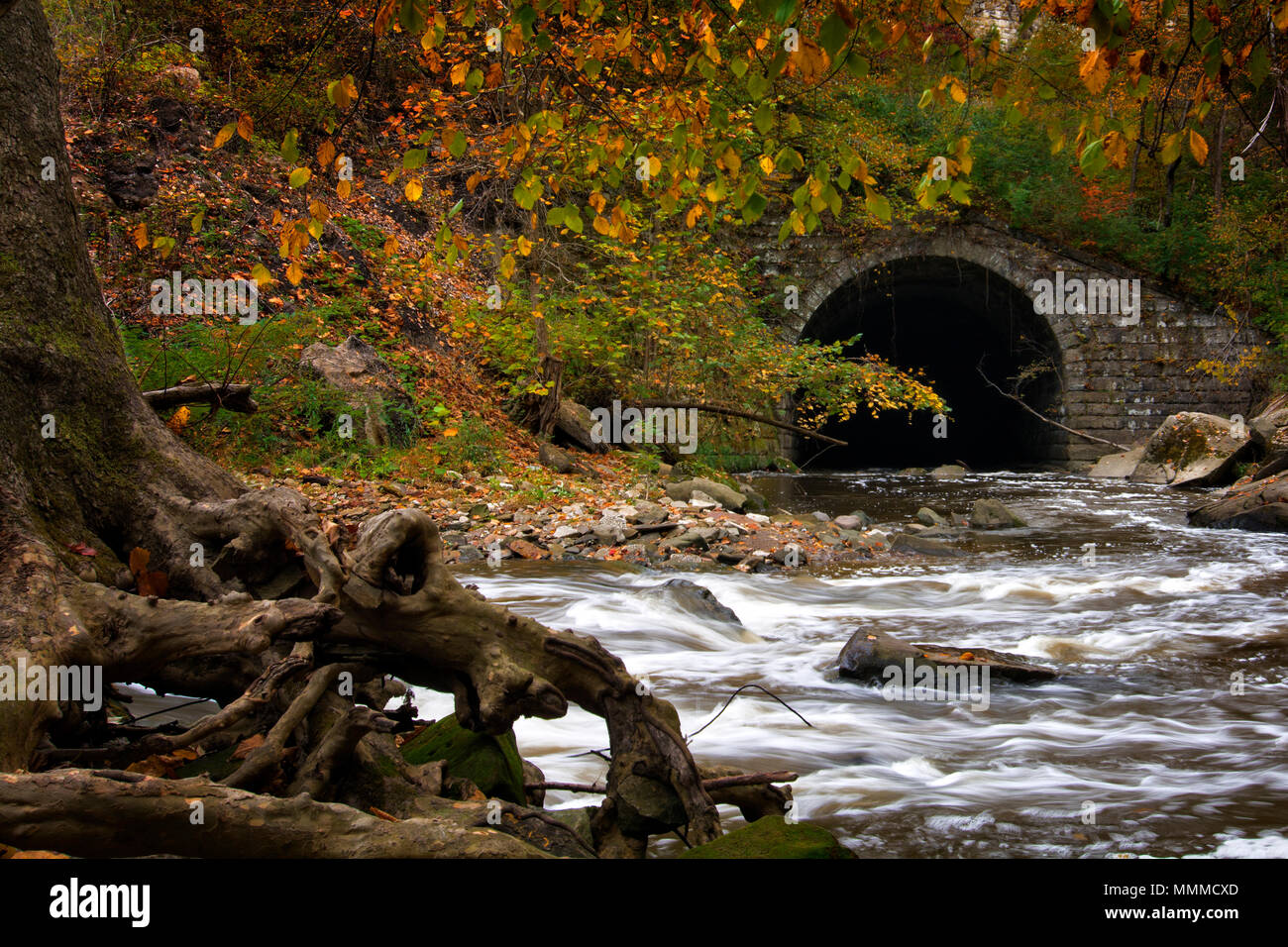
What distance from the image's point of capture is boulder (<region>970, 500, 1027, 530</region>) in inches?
488

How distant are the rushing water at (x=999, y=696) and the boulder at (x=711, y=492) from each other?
256 cm

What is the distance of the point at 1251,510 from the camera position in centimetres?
1140

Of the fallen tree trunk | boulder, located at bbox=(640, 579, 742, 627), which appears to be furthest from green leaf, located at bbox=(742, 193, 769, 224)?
boulder, located at bbox=(640, 579, 742, 627)

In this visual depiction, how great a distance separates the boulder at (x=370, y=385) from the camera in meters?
10.9

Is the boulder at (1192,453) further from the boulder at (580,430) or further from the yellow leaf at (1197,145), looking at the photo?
the yellow leaf at (1197,145)

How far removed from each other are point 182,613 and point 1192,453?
19257 mm

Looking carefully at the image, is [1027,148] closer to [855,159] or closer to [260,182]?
[260,182]

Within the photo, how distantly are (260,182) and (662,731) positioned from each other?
14.4m

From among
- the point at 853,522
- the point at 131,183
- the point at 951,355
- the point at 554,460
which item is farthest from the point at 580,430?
the point at 951,355

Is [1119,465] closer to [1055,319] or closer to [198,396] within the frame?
[1055,319]

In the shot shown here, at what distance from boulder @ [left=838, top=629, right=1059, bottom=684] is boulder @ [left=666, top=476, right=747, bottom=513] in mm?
6149

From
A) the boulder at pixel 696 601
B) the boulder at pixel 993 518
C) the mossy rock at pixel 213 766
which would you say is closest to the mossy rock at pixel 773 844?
the mossy rock at pixel 213 766

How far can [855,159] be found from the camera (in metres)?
3.16
